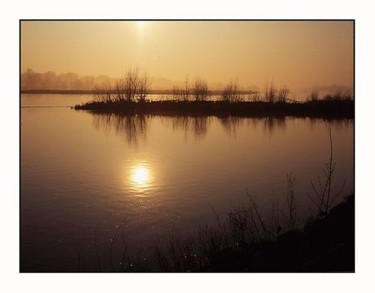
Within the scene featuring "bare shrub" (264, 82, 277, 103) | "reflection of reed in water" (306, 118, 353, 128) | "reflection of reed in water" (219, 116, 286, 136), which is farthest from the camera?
"reflection of reed in water" (219, 116, 286, 136)

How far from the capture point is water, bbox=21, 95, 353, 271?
3812 millimetres

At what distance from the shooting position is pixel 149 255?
3.79 meters

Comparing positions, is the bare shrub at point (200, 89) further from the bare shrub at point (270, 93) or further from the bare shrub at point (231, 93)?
the bare shrub at point (270, 93)

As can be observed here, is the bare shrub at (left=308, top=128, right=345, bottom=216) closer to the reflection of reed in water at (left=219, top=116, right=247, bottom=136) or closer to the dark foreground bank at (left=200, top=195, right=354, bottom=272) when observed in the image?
the dark foreground bank at (left=200, top=195, right=354, bottom=272)

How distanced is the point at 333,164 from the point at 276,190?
537mm

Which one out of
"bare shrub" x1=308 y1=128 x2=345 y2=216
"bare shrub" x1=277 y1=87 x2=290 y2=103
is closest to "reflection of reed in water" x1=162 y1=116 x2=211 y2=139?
"bare shrub" x1=277 y1=87 x2=290 y2=103

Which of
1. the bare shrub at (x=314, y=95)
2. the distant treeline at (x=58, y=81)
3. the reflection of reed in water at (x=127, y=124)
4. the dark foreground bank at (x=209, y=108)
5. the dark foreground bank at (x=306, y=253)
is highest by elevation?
the distant treeline at (x=58, y=81)

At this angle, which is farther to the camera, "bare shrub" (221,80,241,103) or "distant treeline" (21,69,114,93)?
"bare shrub" (221,80,241,103)

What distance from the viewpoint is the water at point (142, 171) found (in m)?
3.81

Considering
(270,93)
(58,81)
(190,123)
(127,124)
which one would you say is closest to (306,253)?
(270,93)

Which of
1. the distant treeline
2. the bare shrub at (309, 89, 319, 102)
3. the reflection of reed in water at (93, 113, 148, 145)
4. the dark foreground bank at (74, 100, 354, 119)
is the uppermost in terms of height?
the distant treeline

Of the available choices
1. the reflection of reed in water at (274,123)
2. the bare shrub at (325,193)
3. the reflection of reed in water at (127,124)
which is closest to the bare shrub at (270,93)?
the reflection of reed in water at (274,123)

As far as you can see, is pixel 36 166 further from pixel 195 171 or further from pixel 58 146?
pixel 195 171
